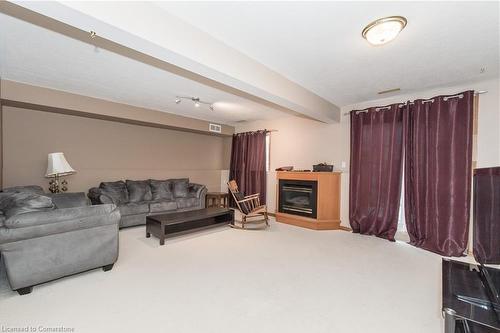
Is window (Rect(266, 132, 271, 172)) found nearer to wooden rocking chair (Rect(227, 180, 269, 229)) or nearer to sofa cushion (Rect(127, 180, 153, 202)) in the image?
wooden rocking chair (Rect(227, 180, 269, 229))

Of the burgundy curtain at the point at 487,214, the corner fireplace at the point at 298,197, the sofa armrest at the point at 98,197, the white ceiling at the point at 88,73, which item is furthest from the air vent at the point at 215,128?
the burgundy curtain at the point at 487,214

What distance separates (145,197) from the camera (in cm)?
519

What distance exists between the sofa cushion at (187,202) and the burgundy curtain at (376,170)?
3417 mm

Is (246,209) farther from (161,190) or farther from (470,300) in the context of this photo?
(470,300)

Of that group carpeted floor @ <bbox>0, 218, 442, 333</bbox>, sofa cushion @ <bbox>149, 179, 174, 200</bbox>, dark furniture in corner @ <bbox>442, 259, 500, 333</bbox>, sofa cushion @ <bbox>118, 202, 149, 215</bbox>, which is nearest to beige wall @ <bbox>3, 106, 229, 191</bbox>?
sofa cushion @ <bbox>149, 179, 174, 200</bbox>

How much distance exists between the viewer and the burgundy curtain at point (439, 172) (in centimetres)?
341

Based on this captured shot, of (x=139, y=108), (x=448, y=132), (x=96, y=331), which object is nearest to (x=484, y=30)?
(x=448, y=132)

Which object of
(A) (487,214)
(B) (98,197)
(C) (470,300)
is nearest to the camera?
(C) (470,300)

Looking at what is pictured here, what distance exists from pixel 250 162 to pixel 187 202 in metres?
2.02

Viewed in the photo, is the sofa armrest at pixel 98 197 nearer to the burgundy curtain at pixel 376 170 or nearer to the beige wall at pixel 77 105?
the beige wall at pixel 77 105

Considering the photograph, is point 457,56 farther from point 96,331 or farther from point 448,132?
point 96,331

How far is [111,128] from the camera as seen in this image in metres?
5.24

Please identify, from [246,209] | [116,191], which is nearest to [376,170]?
[246,209]

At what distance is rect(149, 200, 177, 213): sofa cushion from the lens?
16.0 ft
